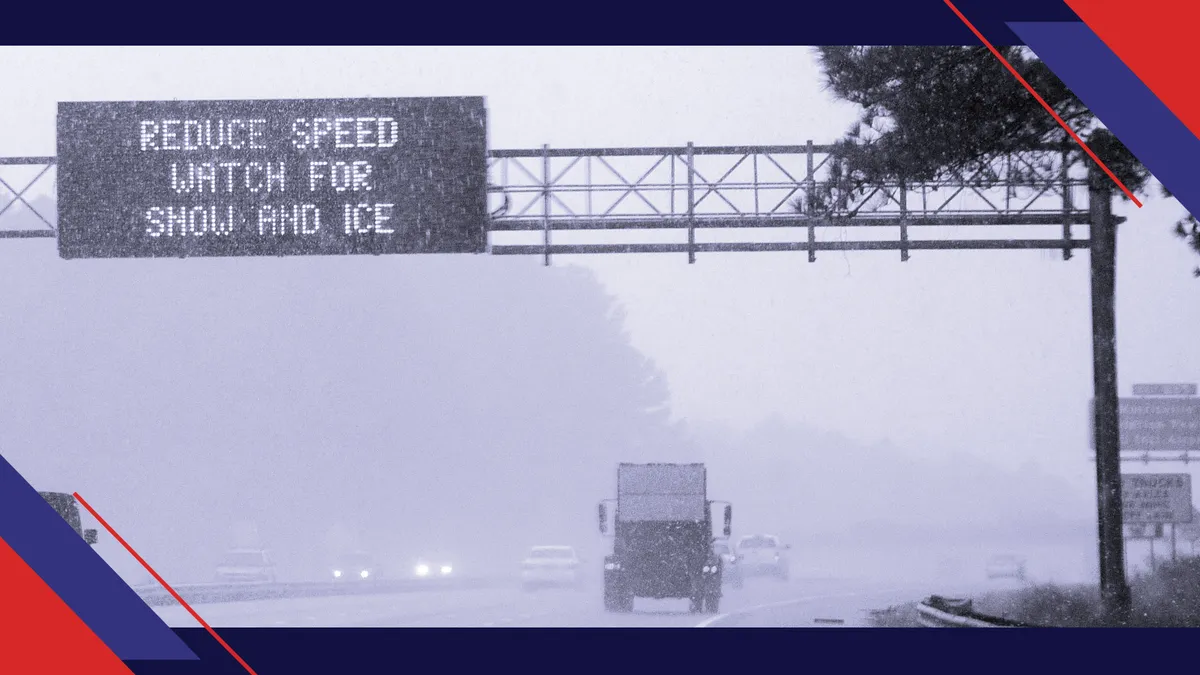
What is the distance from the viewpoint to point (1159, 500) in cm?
2359

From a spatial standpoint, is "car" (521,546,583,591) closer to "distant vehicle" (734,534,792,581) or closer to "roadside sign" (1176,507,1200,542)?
"distant vehicle" (734,534,792,581)

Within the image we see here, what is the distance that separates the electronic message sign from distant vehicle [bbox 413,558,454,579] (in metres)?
56.2

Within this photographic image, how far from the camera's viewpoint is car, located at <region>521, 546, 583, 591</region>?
4338 centimetres

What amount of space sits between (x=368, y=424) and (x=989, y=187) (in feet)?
237

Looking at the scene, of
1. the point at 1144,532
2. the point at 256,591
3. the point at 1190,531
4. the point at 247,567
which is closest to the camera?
the point at 1144,532

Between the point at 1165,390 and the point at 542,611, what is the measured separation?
14919mm

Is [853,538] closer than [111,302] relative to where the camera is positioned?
No

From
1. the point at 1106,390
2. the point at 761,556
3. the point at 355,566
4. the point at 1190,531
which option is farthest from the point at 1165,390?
the point at 355,566

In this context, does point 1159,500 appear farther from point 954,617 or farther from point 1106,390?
point 954,617

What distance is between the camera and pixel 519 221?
67.7 feet

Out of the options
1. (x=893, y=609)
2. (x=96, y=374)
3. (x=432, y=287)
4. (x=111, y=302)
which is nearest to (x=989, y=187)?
(x=893, y=609)

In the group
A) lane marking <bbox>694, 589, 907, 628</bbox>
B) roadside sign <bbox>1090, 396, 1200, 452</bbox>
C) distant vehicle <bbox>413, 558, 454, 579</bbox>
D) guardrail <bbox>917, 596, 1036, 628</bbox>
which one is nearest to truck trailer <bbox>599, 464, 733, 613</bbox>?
lane marking <bbox>694, 589, 907, 628</bbox>

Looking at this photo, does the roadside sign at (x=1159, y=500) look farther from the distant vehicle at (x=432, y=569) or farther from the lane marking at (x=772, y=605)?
the distant vehicle at (x=432, y=569)

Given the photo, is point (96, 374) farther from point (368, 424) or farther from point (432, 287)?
point (432, 287)
